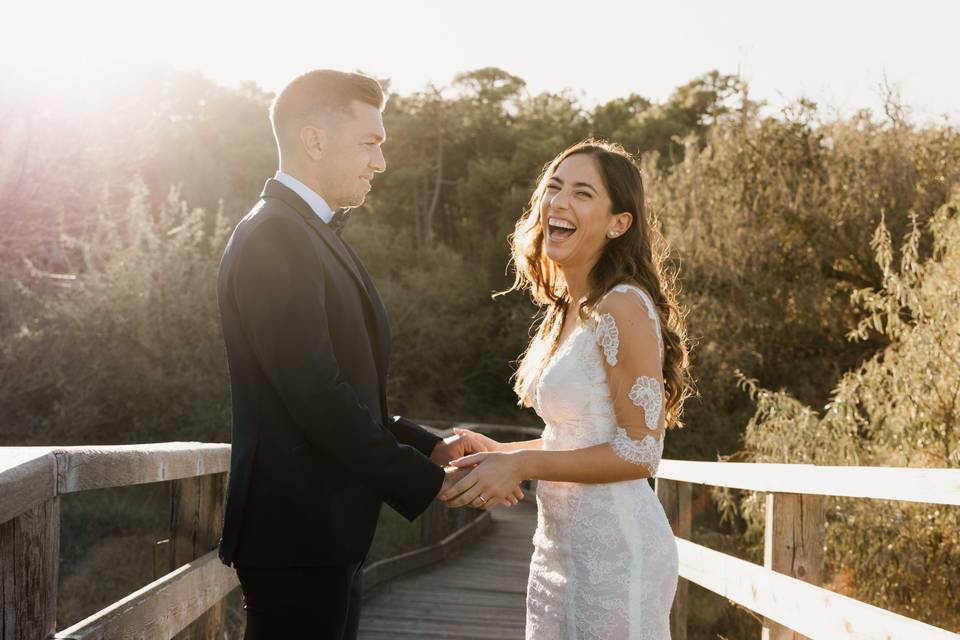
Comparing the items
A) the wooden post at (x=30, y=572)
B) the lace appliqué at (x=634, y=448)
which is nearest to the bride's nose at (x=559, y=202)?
the lace appliqué at (x=634, y=448)

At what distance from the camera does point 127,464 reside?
7.36 ft

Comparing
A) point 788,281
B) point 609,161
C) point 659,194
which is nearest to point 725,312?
point 788,281

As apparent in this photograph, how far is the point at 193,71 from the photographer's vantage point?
29703 mm

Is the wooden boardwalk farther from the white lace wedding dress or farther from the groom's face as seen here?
→ the groom's face

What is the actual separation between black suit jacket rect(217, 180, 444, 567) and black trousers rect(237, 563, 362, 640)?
1.5 inches

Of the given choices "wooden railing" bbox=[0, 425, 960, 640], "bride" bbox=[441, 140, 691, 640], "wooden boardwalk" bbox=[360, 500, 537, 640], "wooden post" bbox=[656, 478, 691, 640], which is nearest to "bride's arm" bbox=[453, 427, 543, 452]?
"bride" bbox=[441, 140, 691, 640]

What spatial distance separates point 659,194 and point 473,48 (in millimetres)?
16206

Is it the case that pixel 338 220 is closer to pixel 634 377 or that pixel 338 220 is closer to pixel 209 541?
pixel 634 377

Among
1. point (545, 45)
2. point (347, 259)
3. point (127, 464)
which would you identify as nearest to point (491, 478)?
point (347, 259)

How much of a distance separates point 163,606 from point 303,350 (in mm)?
960

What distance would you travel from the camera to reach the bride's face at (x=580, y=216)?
9.19 feet

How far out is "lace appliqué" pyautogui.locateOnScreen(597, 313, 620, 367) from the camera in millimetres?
2557

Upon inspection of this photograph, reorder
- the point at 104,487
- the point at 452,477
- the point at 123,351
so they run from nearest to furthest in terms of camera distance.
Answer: the point at 104,487
the point at 452,477
the point at 123,351

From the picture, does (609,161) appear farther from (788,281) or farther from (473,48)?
(473,48)
